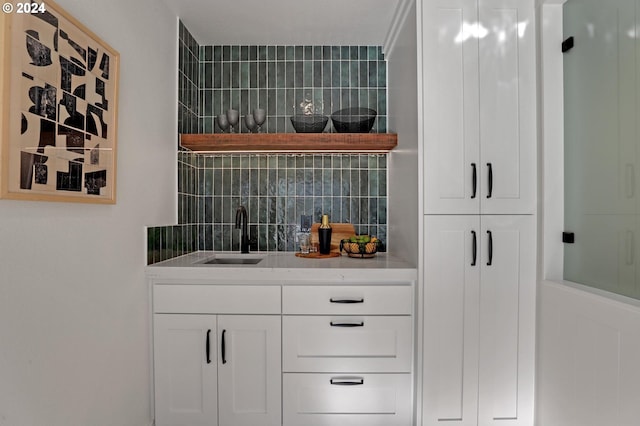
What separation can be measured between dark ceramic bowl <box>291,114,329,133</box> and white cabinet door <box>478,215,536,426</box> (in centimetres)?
119

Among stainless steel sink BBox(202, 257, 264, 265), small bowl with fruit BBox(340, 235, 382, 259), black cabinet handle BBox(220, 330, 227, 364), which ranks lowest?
black cabinet handle BBox(220, 330, 227, 364)

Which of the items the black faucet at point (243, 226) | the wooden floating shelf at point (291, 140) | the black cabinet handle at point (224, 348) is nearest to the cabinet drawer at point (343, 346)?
the black cabinet handle at point (224, 348)

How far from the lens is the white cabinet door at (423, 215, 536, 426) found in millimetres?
1994

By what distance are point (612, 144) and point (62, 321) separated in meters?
2.28

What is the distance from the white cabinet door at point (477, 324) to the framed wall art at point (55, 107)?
5.14ft

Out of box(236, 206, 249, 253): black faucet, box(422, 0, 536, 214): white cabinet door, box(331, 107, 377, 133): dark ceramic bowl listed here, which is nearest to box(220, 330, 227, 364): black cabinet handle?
box(236, 206, 249, 253): black faucet

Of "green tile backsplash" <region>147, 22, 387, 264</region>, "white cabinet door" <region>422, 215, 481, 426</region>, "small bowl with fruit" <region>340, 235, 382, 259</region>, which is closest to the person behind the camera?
"white cabinet door" <region>422, 215, 481, 426</region>

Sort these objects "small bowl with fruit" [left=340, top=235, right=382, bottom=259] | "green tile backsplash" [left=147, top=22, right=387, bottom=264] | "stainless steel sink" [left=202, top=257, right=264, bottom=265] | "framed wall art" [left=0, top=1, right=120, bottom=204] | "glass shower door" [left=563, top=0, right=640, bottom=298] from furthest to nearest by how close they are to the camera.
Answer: "green tile backsplash" [left=147, top=22, right=387, bottom=264]
"stainless steel sink" [left=202, top=257, right=264, bottom=265]
"small bowl with fruit" [left=340, top=235, right=382, bottom=259]
"glass shower door" [left=563, top=0, right=640, bottom=298]
"framed wall art" [left=0, top=1, right=120, bottom=204]

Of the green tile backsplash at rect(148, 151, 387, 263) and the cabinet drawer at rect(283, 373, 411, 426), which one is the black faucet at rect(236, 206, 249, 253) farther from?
the cabinet drawer at rect(283, 373, 411, 426)

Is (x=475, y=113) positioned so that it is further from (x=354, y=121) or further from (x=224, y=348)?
(x=224, y=348)

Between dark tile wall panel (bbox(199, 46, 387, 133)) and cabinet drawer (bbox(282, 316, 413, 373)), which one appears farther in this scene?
dark tile wall panel (bbox(199, 46, 387, 133))

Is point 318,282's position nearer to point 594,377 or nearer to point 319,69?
point 594,377

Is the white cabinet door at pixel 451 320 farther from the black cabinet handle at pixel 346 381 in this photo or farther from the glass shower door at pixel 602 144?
the glass shower door at pixel 602 144

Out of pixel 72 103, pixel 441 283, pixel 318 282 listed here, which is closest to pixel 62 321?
pixel 72 103
